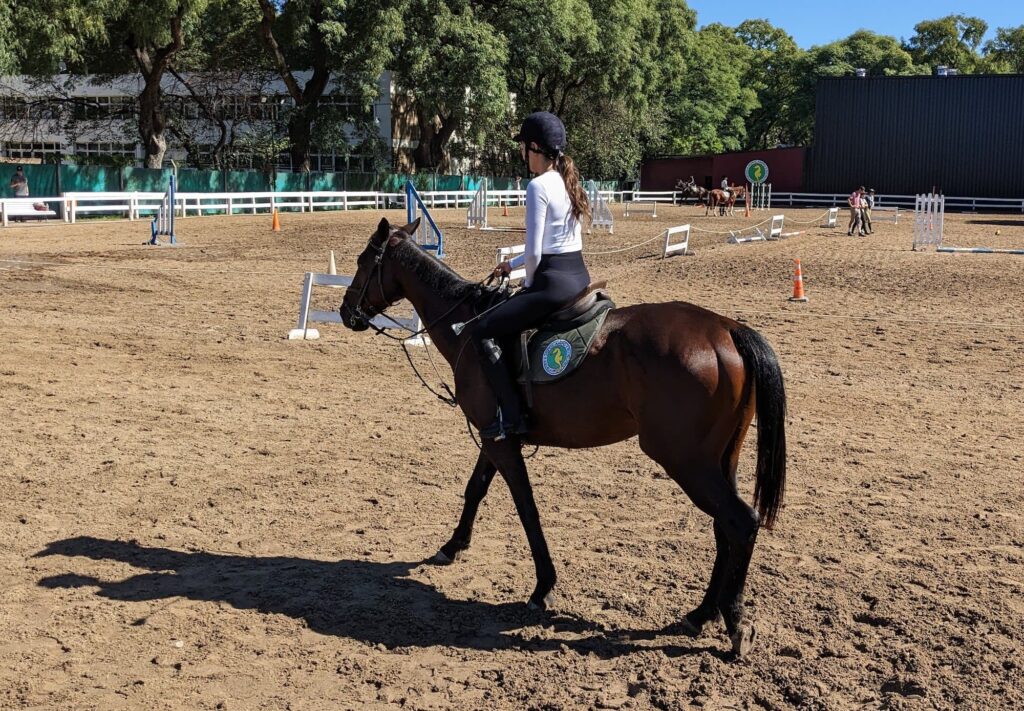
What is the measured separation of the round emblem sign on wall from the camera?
215ft

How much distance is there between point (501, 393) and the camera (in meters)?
5.71

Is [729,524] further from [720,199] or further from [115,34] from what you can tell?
[720,199]

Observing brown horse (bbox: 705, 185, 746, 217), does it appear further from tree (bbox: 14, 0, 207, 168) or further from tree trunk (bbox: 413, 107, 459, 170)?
tree (bbox: 14, 0, 207, 168)

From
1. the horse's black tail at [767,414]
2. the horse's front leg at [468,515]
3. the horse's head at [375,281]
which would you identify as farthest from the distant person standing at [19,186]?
the horse's black tail at [767,414]

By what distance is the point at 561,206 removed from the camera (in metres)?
5.53

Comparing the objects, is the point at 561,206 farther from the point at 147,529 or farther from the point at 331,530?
the point at 147,529

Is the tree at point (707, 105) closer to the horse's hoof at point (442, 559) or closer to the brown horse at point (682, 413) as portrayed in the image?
the horse's hoof at point (442, 559)

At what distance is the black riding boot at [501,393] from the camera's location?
224 inches

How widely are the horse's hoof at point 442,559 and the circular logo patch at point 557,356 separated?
4.73 ft

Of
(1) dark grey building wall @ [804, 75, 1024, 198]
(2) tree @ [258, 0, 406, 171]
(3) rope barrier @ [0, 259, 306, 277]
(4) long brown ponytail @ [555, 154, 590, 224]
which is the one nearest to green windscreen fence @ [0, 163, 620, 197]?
(2) tree @ [258, 0, 406, 171]

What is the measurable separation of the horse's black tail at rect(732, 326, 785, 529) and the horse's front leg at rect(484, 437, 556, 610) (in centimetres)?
121

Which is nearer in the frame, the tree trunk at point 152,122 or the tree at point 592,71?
the tree trunk at point 152,122

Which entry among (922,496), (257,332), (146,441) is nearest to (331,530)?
(146,441)

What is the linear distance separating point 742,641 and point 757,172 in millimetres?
63921
